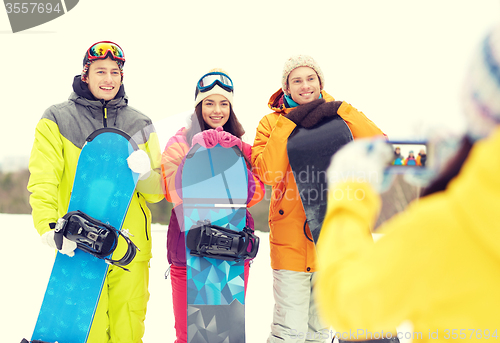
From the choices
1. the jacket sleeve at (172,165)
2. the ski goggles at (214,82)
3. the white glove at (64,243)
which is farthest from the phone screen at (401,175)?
the white glove at (64,243)

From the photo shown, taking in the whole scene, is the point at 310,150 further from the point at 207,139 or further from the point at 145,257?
the point at 145,257

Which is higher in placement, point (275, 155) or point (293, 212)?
point (275, 155)

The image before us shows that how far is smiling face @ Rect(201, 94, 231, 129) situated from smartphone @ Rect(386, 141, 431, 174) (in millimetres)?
1677

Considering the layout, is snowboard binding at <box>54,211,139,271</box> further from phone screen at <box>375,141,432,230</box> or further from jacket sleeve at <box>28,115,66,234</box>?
phone screen at <box>375,141,432,230</box>

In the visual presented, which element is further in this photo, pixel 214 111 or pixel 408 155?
pixel 214 111

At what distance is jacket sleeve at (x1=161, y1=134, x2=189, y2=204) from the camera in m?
2.36

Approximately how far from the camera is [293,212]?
2297 mm

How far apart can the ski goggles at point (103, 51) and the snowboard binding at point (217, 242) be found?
117cm

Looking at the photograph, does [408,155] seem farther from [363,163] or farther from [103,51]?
[103,51]

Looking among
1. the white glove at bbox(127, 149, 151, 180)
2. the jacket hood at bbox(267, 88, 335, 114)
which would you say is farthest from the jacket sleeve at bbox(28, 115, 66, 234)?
the jacket hood at bbox(267, 88, 335, 114)

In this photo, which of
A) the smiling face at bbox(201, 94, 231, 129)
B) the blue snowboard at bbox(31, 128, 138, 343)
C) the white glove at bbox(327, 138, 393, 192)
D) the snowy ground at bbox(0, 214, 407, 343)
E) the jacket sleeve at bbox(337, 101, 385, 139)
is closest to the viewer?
the white glove at bbox(327, 138, 393, 192)

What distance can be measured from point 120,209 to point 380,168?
6.31ft

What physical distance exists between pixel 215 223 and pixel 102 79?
1122mm

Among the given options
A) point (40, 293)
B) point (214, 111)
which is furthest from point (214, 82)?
point (40, 293)
